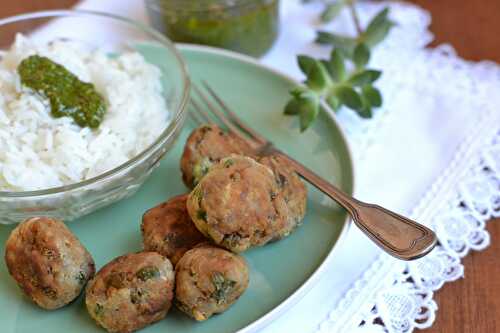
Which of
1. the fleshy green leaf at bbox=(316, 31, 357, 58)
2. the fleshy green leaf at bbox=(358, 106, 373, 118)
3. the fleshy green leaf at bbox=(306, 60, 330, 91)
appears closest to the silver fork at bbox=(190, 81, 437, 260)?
the fleshy green leaf at bbox=(306, 60, 330, 91)

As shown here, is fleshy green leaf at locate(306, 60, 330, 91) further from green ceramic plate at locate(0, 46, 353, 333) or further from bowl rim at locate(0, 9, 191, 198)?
bowl rim at locate(0, 9, 191, 198)

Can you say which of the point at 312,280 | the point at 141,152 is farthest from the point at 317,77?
the point at 312,280

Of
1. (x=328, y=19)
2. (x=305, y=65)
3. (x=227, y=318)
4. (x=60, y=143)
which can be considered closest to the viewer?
(x=227, y=318)

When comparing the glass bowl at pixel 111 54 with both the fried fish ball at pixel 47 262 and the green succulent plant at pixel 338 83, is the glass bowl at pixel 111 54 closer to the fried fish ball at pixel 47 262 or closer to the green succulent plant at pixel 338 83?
the fried fish ball at pixel 47 262

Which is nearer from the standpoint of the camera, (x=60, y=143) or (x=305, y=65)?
(x=60, y=143)

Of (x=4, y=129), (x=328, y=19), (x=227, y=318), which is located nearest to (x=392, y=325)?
(x=227, y=318)

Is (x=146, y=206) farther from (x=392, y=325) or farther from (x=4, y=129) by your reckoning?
(x=392, y=325)

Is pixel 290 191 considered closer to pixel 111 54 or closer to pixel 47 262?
pixel 47 262
